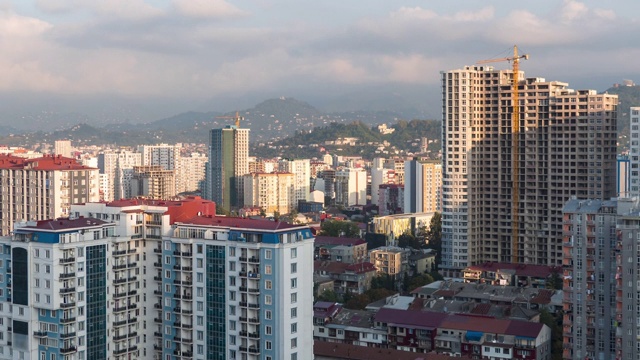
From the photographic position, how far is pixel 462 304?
986 inches

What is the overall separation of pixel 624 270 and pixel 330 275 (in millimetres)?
14665

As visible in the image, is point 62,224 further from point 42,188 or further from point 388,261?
point 388,261

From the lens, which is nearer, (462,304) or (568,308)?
(568,308)

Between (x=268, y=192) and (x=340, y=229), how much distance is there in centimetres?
1659

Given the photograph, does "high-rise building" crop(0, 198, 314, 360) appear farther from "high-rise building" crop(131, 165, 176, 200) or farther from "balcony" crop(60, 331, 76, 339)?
"high-rise building" crop(131, 165, 176, 200)

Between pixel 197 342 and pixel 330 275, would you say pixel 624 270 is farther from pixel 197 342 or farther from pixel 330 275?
pixel 330 275

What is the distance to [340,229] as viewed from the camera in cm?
4531

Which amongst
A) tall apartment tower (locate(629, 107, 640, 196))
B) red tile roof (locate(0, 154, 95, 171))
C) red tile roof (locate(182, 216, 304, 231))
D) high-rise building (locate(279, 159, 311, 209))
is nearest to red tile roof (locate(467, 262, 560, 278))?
tall apartment tower (locate(629, 107, 640, 196))

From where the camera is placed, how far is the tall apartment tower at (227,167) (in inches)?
2530

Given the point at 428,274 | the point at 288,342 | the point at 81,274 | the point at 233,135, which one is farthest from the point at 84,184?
the point at 233,135

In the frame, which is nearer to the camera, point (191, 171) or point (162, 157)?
point (162, 157)

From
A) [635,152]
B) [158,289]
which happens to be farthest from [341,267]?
[158,289]

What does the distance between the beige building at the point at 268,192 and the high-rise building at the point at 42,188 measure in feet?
95.3

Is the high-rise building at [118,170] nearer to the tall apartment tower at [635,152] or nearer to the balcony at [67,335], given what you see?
the tall apartment tower at [635,152]
